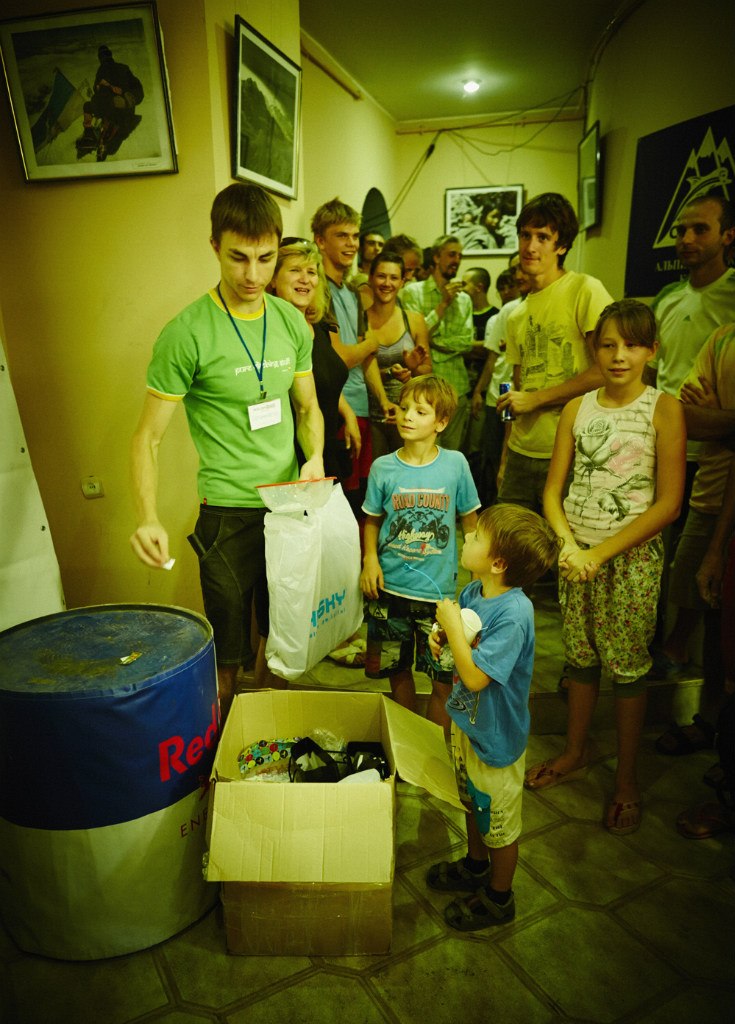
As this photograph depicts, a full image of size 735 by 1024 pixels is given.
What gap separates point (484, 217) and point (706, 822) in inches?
251

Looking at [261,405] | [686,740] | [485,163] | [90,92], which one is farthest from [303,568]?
[485,163]

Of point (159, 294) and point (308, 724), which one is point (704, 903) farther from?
point (159, 294)

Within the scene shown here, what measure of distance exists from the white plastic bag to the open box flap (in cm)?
28

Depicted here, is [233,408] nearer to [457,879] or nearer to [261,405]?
[261,405]

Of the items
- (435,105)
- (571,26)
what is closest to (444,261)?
(571,26)

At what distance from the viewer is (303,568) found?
1.65 meters

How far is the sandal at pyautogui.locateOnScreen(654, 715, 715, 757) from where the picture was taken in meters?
2.05

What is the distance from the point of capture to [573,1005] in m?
1.27

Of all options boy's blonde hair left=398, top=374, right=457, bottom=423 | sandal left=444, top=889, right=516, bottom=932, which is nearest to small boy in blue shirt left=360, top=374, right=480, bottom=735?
boy's blonde hair left=398, top=374, right=457, bottom=423

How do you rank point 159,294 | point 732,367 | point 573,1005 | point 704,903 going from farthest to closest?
point 159,294 → point 732,367 → point 704,903 → point 573,1005

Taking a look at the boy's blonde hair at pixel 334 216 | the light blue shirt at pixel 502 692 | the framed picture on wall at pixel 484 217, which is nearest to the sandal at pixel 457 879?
the light blue shirt at pixel 502 692

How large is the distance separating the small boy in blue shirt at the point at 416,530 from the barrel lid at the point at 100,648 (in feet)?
1.88

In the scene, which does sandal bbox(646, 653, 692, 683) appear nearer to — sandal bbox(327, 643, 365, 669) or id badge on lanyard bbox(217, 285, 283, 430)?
sandal bbox(327, 643, 365, 669)

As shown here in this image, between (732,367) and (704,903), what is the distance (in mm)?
1467
